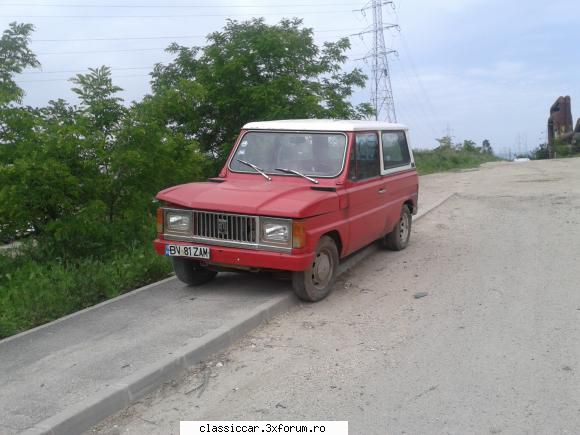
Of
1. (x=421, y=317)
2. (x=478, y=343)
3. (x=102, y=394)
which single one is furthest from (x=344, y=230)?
(x=102, y=394)

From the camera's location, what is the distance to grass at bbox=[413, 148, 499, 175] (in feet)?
93.8

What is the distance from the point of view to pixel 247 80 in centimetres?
1197

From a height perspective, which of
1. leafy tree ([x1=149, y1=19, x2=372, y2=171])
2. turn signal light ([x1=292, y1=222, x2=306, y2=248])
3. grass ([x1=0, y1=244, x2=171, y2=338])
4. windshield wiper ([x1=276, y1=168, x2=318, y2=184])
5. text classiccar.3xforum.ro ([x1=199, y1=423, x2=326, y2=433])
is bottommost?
text classiccar.3xforum.ro ([x1=199, y1=423, x2=326, y2=433])

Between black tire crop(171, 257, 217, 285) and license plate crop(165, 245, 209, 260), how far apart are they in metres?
0.26

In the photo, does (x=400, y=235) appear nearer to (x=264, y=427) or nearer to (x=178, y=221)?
(x=178, y=221)

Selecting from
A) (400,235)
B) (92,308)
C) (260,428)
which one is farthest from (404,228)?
(260,428)

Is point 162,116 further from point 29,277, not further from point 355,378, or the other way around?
point 355,378

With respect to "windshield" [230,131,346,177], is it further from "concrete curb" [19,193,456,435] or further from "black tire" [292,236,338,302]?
"concrete curb" [19,193,456,435]

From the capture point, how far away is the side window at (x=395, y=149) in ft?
26.8

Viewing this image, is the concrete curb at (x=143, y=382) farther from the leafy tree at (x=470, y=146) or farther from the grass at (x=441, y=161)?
the leafy tree at (x=470, y=146)

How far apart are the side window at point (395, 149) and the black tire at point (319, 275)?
2.08 m

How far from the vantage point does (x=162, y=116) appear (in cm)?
863

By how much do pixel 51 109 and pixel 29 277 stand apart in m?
2.47

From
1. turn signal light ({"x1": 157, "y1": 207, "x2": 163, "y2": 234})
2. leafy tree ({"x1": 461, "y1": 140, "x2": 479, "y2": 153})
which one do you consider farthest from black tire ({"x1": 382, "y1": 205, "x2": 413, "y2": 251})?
leafy tree ({"x1": 461, "y1": 140, "x2": 479, "y2": 153})
